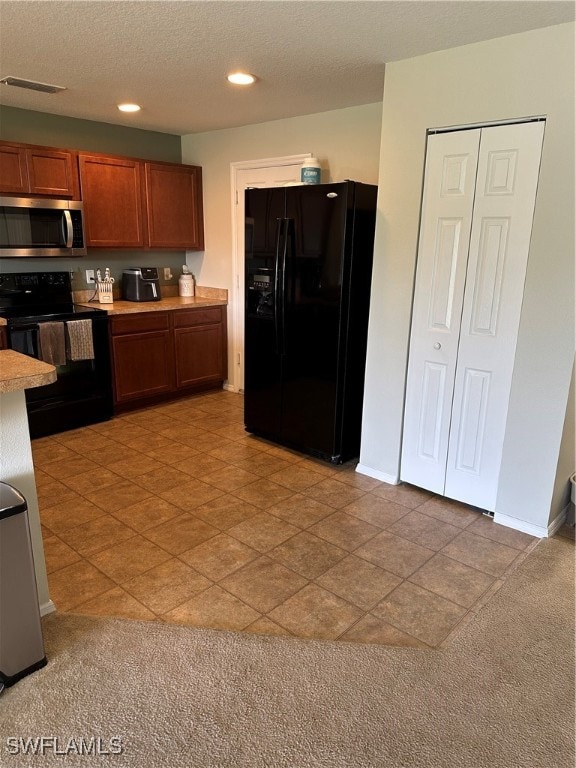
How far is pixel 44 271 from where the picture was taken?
4.39m

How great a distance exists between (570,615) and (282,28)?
281 cm

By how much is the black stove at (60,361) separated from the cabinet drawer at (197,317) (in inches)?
28.2

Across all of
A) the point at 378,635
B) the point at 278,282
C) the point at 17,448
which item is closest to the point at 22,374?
the point at 17,448

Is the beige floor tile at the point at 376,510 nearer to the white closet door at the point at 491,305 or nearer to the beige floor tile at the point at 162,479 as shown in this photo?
the white closet door at the point at 491,305

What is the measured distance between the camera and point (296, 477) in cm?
346

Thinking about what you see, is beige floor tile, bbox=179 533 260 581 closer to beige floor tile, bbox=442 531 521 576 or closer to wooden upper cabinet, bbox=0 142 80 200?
beige floor tile, bbox=442 531 521 576

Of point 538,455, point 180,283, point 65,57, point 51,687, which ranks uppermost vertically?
point 65,57

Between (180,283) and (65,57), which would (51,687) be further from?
(180,283)

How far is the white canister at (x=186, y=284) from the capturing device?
5.32 m

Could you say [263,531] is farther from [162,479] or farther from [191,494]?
[162,479]

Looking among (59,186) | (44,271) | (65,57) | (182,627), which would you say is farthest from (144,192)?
(182,627)

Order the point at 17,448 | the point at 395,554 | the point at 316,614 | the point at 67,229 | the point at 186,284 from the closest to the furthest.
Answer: the point at 17,448, the point at 316,614, the point at 395,554, the point at 67,229, the point at 186,284

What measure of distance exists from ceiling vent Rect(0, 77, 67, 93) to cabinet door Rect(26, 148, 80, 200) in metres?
0.57

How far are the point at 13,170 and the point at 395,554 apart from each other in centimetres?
367
